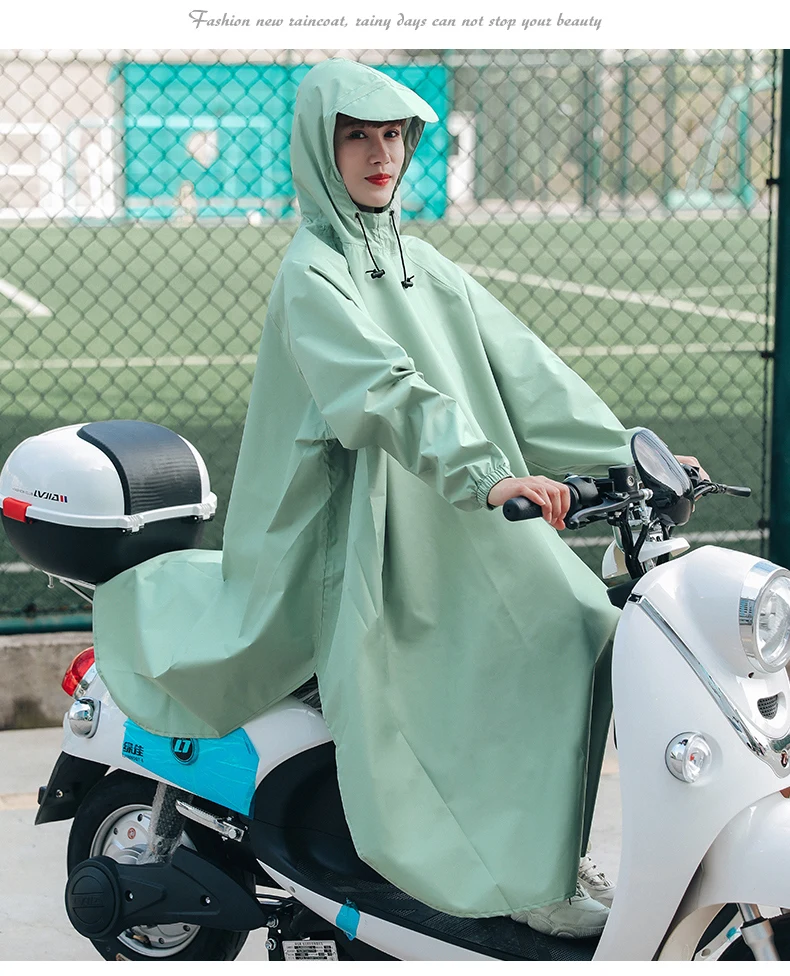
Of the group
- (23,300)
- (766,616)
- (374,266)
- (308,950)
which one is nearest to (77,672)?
(308,950)

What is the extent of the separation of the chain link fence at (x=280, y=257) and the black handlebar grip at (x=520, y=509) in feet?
8.79

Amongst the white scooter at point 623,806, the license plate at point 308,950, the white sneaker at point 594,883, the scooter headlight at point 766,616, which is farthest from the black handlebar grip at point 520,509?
the license plate at point 308,950

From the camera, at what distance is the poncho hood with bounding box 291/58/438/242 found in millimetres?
2412

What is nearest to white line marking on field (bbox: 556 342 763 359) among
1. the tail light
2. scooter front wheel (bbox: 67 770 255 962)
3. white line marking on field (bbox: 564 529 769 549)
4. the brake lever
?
white line marking on field (bbox: 564 529 769 549)

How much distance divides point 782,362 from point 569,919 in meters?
2.54

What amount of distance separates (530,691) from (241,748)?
58 centimetres

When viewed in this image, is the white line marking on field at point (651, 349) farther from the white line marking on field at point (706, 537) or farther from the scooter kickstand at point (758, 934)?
the scooter kickstand at point (758, 934)

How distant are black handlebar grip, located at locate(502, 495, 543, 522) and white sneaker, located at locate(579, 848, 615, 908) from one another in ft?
2.64

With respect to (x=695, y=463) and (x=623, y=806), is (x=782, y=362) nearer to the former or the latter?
(x=695, y=463)

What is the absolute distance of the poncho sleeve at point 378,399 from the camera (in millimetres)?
2205

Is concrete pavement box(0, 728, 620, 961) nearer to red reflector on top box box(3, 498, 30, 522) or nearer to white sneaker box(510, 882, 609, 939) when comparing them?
white sneaker box(510, 882, 609, 939)

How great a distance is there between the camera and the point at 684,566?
2.27m
